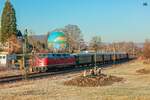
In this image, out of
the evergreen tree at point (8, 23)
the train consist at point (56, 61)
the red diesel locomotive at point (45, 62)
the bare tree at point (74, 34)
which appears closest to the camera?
the red diesel locomotive at point (45, 62)

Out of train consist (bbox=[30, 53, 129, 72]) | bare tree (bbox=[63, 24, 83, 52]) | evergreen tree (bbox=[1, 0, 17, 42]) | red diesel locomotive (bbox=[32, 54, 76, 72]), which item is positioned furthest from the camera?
bare tree (bbox=[63, 24, 83, 52])

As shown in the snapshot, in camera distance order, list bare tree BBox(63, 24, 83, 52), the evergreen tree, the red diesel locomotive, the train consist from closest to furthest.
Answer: the red diesel locomotive
the train consist
the evergreen tree
bare tree BBox(63, 24, 83, 52)

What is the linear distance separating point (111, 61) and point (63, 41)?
22736 mm

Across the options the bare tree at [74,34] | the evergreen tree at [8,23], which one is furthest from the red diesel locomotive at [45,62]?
the bare tree at [74,34]

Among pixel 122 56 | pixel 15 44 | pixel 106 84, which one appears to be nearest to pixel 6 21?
pixel 15 44

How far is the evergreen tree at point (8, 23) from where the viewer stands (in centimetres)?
11851

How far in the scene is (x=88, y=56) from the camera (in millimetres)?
78625

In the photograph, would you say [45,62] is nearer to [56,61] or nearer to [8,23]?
[56,61]

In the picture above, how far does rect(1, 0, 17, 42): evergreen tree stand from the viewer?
119 metres

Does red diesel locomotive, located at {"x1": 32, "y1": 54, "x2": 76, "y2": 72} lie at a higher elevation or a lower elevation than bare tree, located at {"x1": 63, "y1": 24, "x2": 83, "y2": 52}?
lower

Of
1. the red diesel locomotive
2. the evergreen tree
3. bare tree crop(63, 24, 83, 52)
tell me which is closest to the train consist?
the red diesel locomotive

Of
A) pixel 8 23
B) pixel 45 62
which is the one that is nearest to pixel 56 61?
pixel 45 62

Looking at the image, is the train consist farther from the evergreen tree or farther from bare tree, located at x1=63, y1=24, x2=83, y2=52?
bare tree, located at x1=63, y1=24, x2=83, y2=52

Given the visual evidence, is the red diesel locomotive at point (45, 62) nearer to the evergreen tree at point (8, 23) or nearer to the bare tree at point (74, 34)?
the evergreen tree at point (8, 23)
